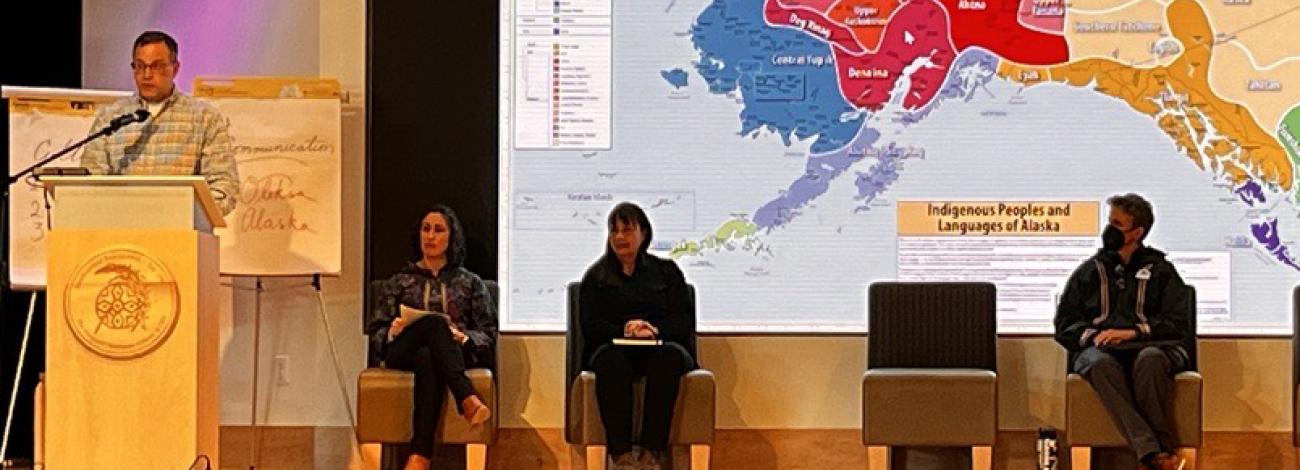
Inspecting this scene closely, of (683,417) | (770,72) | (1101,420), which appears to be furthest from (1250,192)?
(683,417)

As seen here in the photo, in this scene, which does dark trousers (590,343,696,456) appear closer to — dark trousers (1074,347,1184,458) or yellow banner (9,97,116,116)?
dark trousers (1074,347,1184,458)

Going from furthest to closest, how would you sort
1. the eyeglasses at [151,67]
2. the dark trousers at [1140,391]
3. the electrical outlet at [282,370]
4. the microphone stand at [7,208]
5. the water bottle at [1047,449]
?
the electrical outlet at [282,370] → the water bottle at [1047,449] → the dark trousers at [1140,391] → the eyeglasses at [151,67] → the microphone stand at [7,208]

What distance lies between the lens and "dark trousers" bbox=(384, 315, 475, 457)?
578 cm

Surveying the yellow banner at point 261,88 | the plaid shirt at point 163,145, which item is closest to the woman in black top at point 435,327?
the yellow banner at point 261,88

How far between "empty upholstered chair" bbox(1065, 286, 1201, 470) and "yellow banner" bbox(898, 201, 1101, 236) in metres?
0.68

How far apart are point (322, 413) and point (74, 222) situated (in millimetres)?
2176

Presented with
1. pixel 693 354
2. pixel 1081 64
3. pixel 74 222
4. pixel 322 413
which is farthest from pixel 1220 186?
pixel 74 222

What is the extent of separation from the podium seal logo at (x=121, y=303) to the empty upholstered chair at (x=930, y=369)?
2503 mm

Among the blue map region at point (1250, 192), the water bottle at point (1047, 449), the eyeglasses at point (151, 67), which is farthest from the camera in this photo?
the blue map region at point (1250, 192)

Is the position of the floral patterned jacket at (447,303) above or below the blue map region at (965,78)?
below

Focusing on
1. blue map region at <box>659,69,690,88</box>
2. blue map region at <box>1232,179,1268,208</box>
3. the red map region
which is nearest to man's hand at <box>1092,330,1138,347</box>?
blue map region at <box>1232,179,1268,208</box>

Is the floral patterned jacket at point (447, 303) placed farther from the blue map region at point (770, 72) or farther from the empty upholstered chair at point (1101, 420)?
the empty upholstered chair at point (1101, 420)

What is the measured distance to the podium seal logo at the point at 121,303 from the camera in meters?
4.41

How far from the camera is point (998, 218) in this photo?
6371 mm
